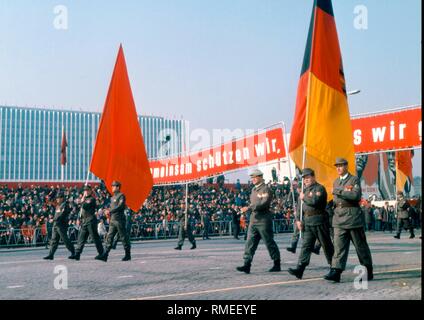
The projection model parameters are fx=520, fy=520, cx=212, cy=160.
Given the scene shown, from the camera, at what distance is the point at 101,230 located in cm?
2206

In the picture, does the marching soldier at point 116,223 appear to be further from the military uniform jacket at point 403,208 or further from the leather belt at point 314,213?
the military uniform jacket at point 403,208

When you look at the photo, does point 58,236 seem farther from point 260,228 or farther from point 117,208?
point 260,228

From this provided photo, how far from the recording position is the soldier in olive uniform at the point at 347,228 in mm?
7832

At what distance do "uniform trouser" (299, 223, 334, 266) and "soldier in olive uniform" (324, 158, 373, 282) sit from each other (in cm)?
39

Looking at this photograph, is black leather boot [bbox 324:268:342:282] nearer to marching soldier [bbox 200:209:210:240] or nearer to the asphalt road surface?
the asphalt road surface

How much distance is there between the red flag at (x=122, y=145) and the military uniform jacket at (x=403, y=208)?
9.80 meters

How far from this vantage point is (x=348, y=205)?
7957mm

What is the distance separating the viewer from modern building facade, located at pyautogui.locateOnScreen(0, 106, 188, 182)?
129 meters

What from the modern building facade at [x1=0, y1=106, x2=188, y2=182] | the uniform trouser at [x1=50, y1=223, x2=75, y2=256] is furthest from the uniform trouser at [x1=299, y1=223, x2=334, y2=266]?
the modern building facade at [x1=0, y1=106, x2=188, y2=182]

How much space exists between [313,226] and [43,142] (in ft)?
436

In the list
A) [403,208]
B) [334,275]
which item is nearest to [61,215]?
[334,275]

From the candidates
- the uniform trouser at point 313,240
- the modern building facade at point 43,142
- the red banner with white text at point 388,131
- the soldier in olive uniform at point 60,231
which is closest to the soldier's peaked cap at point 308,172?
the uniform trouser at point 313,240

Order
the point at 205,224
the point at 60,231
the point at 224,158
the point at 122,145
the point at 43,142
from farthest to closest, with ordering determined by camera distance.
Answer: the point at 43,142 → the point at 205,224 → the point at 224,158 → the point at 122,145 → the point at 60,231
